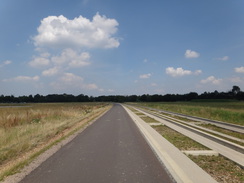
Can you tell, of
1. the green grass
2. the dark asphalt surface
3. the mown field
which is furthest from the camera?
the mown field

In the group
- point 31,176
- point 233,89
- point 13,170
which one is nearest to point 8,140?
point 13,170

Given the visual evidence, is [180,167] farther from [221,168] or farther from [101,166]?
[101,166]

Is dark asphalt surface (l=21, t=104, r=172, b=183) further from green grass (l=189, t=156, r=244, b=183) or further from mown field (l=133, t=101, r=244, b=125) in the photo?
mown field (l=133, t=101, r=244, b=125)

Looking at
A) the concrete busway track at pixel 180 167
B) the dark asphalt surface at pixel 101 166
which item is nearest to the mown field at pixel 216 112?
the concrete busway track at pixel 180 167

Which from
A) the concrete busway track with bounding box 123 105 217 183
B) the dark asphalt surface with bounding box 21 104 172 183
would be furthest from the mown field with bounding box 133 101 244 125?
the dark asphalt surface with bounding box 21 104 172 183

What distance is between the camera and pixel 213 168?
20.9 feet

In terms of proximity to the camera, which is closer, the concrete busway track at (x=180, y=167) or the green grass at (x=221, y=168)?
the concrete busway track at (x=180, y=167)

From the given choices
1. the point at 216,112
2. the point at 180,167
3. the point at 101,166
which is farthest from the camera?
the point at 216,112

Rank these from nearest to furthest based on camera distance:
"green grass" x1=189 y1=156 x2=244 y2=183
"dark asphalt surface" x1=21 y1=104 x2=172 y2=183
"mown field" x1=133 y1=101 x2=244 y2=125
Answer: "dark asphalt surface" x1=21 y1=104 x2=172 y2=183 < "green grass" x1=189 y1=156 x2=244 y2=183 < "mown field" x1=133 y1=101 x2=244 y2=125

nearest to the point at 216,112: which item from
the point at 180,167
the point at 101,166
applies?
the point at 180,167

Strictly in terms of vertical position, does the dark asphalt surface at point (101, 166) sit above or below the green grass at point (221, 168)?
above

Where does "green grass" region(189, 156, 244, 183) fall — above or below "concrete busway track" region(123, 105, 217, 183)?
below

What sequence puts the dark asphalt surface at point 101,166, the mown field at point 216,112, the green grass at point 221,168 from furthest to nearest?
the mown field at point 216,112
the green grass at point 221,168
the dark asphalt surface at point 101,166

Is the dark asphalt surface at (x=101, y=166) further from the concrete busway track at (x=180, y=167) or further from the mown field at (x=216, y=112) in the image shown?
the mown field at (x=216, y=112)
